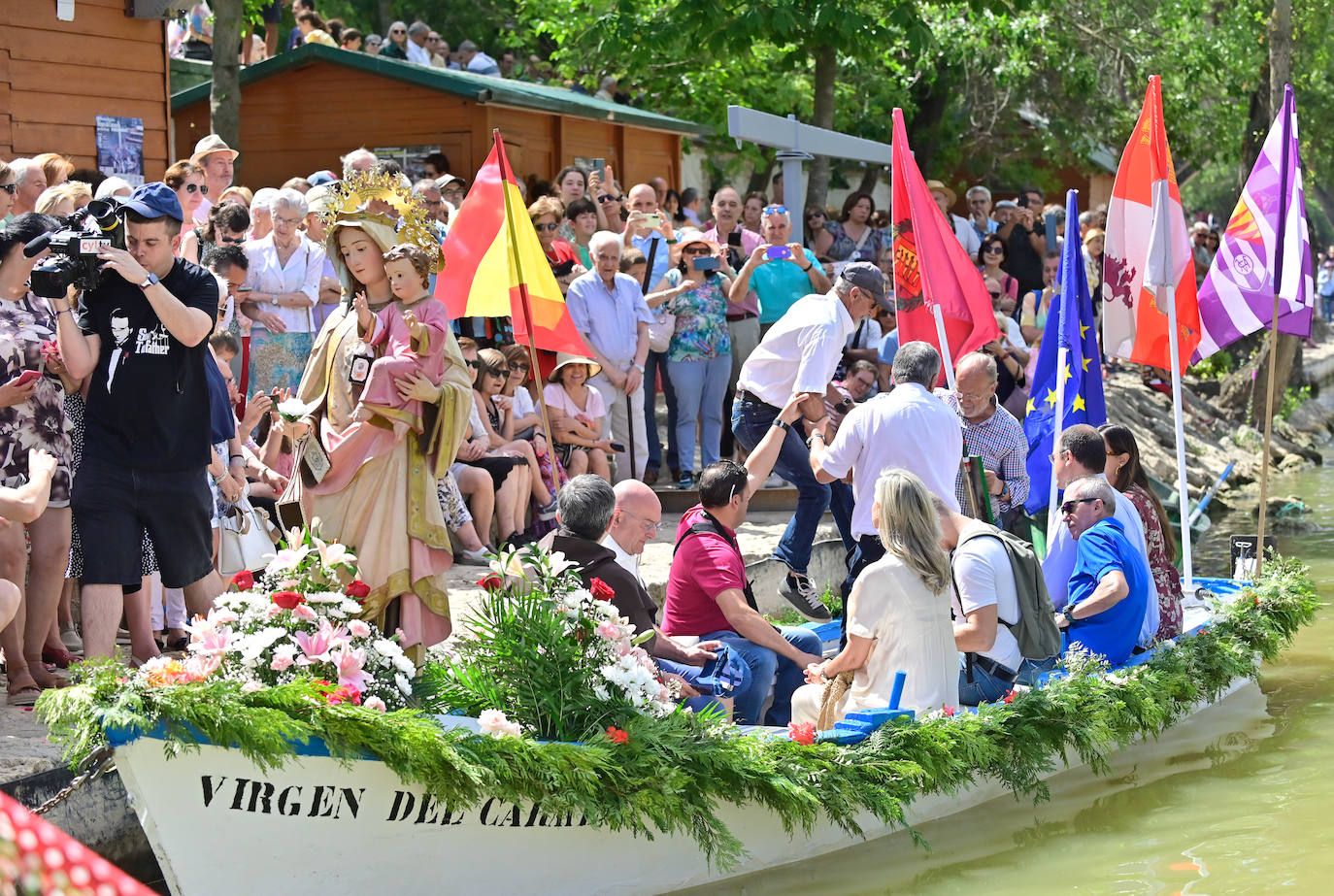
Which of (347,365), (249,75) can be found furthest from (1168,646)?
(249,75)

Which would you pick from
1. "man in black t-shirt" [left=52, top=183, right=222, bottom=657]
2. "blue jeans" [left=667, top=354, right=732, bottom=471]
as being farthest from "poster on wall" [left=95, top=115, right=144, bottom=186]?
"man in black t-shirt" [left=52, top=183, right=222, bottom=657]

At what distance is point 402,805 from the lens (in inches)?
212

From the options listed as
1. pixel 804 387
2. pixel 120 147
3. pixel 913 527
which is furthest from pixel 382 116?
pixel 913 527

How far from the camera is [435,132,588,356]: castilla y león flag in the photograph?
896 cm

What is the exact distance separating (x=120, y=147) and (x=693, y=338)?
4.90 m

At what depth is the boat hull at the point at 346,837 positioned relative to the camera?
199 inches

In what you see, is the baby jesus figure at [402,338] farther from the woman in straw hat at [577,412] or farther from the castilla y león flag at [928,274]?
the woman in straw hat at [577,412]

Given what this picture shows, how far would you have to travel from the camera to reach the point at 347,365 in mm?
6852

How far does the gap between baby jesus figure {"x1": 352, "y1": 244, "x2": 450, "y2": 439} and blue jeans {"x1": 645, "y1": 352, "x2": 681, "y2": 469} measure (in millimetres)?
5602

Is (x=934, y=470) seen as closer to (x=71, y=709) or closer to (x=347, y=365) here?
(x=347, y=365)

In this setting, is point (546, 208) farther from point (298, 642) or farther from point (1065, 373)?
point (298, 642)

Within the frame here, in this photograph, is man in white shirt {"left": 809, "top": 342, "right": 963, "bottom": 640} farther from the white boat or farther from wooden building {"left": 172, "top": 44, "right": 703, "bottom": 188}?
wooden building {"left": 172, "top": 44, "right": 703, "bottom": 188}

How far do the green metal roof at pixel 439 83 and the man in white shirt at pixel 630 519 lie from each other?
9.21 metres

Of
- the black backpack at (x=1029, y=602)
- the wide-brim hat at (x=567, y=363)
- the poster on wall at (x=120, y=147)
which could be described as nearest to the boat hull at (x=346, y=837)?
the black backpack at (x=1029, y=602)
